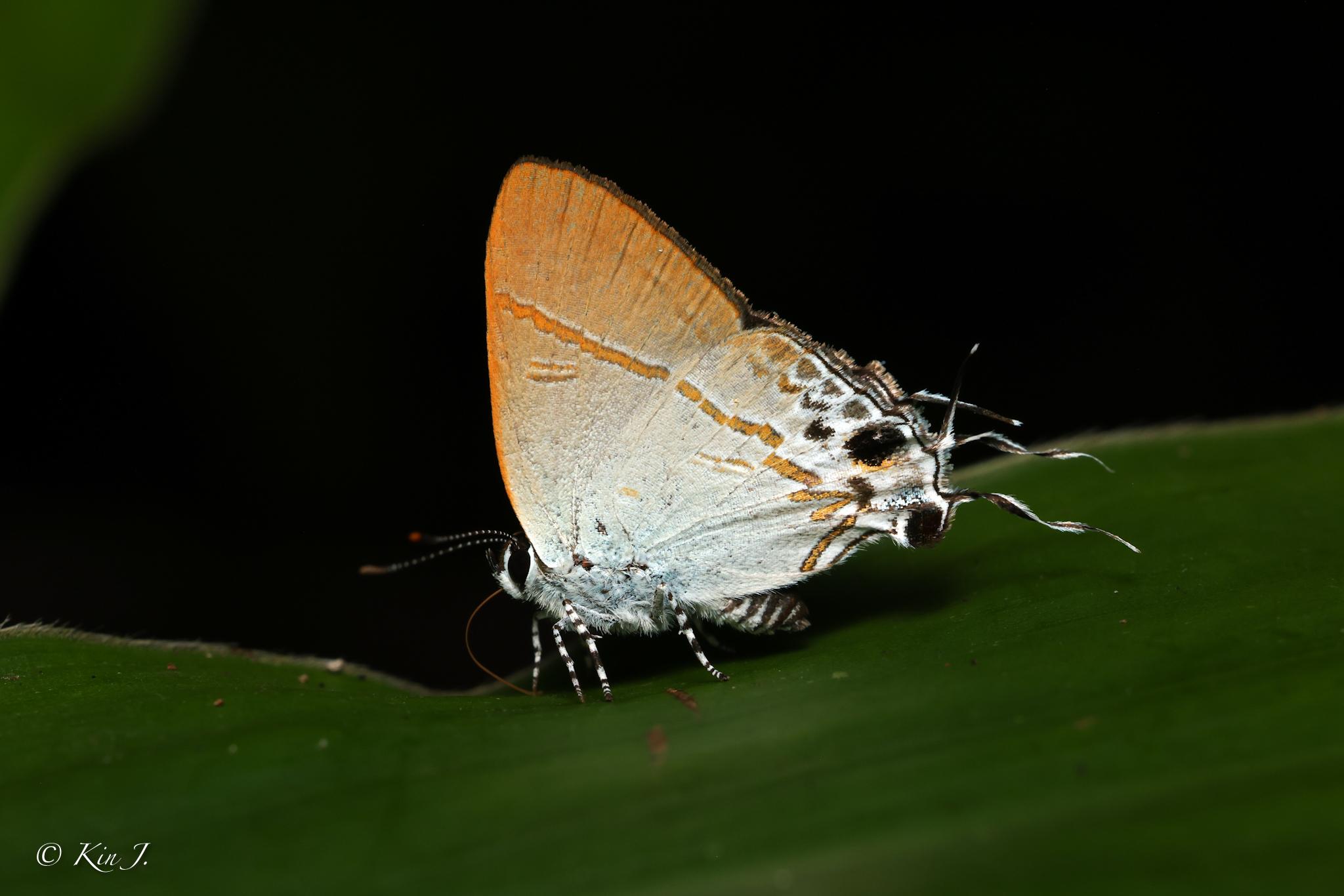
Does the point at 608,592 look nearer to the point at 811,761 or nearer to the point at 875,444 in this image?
the point at 875,444

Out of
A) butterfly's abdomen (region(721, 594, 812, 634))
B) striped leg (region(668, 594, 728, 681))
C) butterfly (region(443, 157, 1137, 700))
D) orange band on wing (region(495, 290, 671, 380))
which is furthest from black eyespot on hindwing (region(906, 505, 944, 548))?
orange band on wing (region(495, 290, 671, 380))

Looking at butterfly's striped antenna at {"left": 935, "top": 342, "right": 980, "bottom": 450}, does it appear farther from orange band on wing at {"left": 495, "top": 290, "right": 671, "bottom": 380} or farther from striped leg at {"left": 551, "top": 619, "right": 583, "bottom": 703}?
striped leg at {"left": 551, "top": 619, "right": 583, "bottom": 703}

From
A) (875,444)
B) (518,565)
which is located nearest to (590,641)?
(518,565)

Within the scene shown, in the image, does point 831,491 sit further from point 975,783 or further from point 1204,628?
point 975,783

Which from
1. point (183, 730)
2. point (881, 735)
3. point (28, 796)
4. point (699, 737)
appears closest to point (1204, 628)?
point (881, 735)

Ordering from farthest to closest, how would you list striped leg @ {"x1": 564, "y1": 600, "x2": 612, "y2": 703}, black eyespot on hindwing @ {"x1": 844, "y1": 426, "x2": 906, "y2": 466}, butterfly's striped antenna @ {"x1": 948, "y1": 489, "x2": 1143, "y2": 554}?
black eyespot on hindwing @ {"x1": 844, "y1": 426, "x2": 906, "y2": 466}, striped leg @ {"x1": 564, "y1": 600, "x2": 612, "y2": 703}, butterfly's striped antenna @ {"x1": 948, "y1": 489, "x2": 1143, "y2": 554}
